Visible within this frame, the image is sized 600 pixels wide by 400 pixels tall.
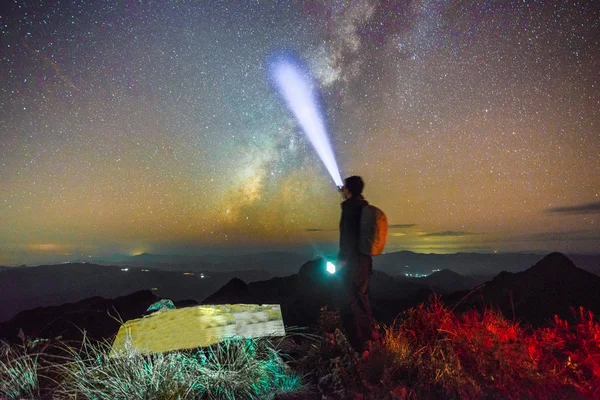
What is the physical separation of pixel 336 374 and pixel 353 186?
240 centimetres

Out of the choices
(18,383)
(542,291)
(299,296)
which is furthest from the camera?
(542,291)

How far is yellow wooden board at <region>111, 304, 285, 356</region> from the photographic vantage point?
4.62 m

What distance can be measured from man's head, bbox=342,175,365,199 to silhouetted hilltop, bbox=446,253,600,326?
13.6 meters

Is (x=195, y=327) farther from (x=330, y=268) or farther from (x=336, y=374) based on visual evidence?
(x=336, y=374)

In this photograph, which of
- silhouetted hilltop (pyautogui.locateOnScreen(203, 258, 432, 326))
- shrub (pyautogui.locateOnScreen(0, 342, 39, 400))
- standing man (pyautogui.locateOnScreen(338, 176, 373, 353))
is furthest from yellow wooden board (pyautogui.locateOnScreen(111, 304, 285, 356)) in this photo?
silhouetted hilltop (pyautogui.locateOnScreen(203, 258, 432, 326))

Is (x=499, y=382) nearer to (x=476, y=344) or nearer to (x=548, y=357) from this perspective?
(x=476, y=344)

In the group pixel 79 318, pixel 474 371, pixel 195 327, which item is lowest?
pixel 79 318

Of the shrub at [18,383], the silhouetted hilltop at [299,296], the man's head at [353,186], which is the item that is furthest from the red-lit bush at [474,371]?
the silhouetted hilltop at [299,296]

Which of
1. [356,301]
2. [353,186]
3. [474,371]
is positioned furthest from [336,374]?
[353,186]

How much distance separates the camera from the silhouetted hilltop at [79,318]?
10.9 meters

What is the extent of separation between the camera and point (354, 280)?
4863 mm

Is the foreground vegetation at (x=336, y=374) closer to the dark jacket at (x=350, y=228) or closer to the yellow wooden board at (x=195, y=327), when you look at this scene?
the yellow wooden board at (x=195, y=327)

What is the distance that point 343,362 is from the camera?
418cm

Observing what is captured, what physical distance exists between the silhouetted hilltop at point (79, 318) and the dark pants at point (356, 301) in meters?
6.34
